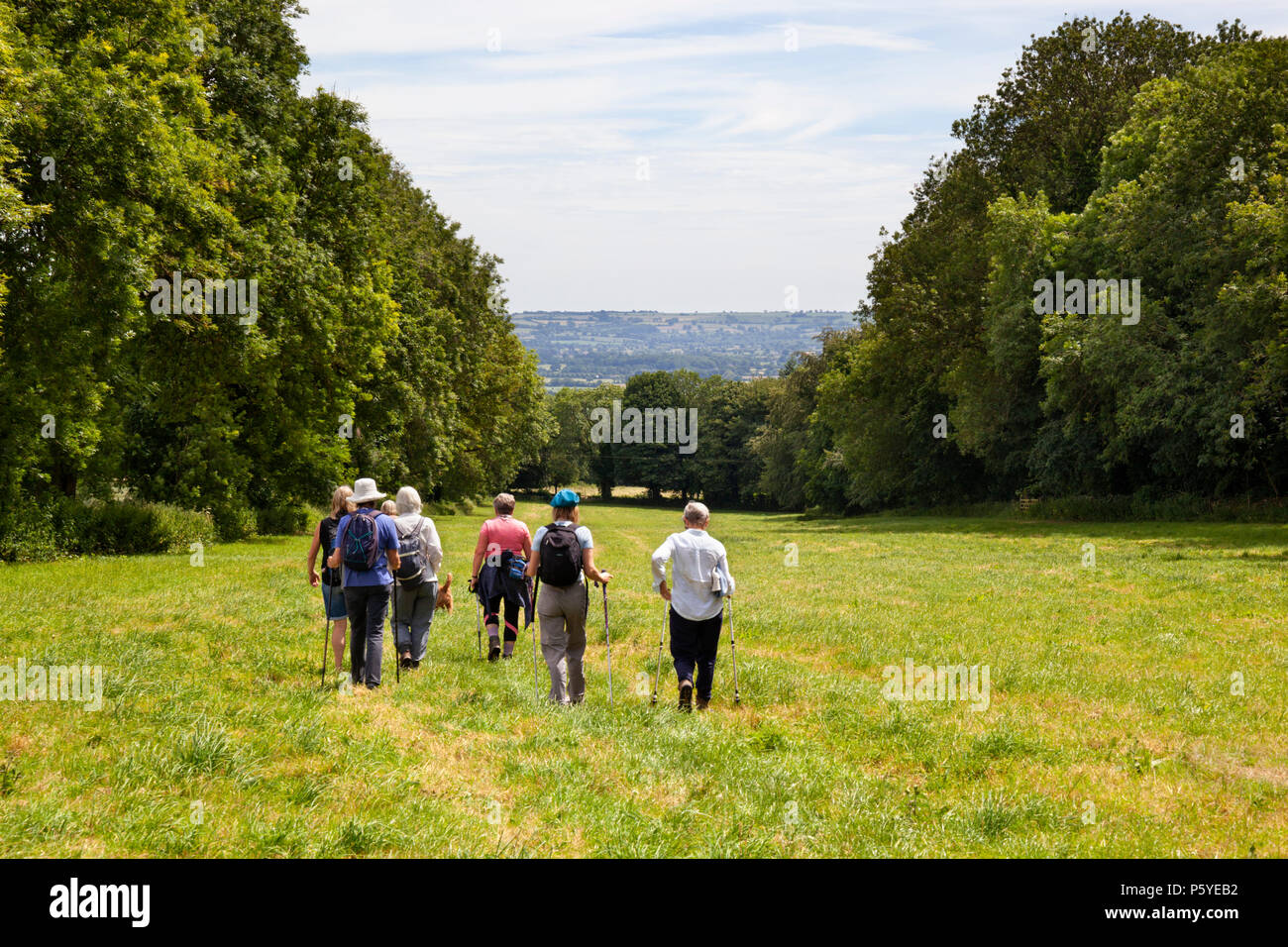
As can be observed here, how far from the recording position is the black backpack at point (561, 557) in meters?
10.7

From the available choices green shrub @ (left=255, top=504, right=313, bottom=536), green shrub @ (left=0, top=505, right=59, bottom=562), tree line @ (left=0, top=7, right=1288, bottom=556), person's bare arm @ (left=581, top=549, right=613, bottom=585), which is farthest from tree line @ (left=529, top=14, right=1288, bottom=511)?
green shrub @ (left=0, top=505, right=59, bottom=562)

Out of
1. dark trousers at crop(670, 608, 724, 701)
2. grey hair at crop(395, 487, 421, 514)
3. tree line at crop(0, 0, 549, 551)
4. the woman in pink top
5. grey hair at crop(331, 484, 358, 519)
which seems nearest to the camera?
dark trousers at crop(670, 608, 724, 701)

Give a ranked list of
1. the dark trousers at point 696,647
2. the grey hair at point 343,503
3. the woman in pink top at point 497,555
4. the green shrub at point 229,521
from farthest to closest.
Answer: the green shrub at point 229,521, the woman in pink top at point 497,555, the grey hair at point 343,503, the dark trousers at point 696,647

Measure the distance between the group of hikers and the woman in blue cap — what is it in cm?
Answer: 1

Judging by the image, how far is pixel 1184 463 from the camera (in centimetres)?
4231

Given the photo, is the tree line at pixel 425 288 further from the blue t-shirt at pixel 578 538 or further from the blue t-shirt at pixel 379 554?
the blue t-shirt at pixel 578 538

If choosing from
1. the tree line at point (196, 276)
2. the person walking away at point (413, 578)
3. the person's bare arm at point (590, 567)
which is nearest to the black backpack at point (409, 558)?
the person walking away at point (413, 578)

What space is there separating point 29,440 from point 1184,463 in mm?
42056

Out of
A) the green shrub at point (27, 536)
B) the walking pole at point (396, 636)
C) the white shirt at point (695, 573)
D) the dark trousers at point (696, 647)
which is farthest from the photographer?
the green shrub at point (27, 536)

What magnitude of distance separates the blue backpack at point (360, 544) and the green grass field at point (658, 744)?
1.41 meters

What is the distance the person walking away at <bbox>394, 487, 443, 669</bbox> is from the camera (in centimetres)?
1244

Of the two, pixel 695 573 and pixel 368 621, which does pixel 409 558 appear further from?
pixel 695 573

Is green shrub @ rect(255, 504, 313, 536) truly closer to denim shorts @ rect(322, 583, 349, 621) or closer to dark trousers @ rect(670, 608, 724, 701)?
denim shorts @ rect(322, 583, 349, 621)
